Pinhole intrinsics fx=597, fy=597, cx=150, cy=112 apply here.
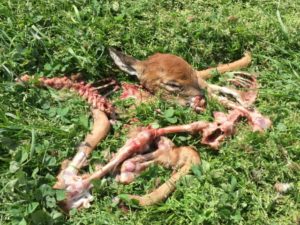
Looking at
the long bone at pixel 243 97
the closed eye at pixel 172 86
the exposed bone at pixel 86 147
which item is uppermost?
the closed eye at pixel 172 86

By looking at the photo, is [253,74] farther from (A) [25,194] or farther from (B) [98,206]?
(A) [25,194]

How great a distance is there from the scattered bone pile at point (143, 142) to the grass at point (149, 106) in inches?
2.8

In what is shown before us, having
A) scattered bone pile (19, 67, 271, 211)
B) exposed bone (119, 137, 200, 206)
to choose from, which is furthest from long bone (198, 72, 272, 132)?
exposed bone (119, 137, 200, 206)

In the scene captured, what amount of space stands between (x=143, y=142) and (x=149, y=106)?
18.6 inches

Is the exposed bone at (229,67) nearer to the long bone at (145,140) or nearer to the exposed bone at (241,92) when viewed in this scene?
the exposed bone at (241,92)

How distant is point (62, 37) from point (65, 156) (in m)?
1.34

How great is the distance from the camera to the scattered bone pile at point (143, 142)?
416 centimetres

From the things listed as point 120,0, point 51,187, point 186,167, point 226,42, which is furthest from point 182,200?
point 120,0

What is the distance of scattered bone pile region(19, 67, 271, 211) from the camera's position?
4.16 metres

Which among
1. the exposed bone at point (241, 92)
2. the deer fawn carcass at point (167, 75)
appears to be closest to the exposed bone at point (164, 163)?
the deer fawn carcass at point (167, 75)

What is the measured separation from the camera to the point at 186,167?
4.35 m

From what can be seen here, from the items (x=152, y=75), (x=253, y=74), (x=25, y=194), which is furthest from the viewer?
(x=253, y=74)

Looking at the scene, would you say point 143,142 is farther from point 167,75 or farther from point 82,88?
point 82,88

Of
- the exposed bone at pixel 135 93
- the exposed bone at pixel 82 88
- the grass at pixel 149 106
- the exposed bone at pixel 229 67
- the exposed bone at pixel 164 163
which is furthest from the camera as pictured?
the exposed bone at pixel 229 67
